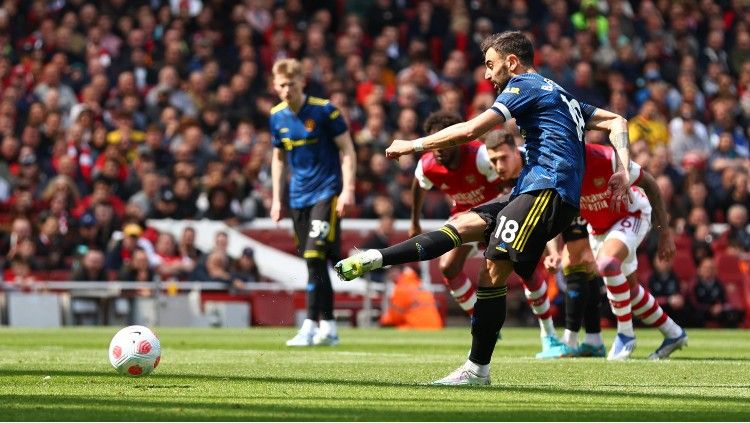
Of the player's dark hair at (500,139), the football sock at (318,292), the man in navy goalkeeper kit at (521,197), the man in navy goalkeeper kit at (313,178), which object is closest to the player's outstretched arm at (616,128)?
the man in navy goalkeeper kit at (521,197)

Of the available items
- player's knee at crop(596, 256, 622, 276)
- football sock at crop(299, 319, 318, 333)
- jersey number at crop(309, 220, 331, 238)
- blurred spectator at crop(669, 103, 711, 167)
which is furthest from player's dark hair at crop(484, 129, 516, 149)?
blurred spectator at crop(669, 103, 711, 167)

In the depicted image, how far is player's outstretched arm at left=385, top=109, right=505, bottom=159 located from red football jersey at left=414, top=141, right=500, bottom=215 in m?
3.81

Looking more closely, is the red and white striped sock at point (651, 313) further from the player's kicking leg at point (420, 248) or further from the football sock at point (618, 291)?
the player's kicking leg at point (420, 248)

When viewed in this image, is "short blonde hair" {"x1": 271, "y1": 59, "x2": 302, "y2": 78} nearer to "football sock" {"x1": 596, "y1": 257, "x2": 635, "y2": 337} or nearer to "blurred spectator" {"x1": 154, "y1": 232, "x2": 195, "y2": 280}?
"football sock" {"x1": 596, "y1": 257, "x2": 635, "y2": 337}

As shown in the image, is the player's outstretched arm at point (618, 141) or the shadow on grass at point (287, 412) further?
the player's outstretched arm at point (618, 141)

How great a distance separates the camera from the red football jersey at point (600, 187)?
11.5 m

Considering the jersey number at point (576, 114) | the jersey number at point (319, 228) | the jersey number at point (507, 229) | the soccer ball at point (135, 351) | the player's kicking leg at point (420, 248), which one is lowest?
the soccer ball at point (135, 351)

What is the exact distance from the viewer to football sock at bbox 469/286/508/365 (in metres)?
8.80

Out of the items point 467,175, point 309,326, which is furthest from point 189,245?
point 467,175

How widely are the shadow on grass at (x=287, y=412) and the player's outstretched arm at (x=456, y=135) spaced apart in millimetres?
1452

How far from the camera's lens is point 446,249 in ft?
29.4

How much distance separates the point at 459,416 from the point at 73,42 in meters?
18.0

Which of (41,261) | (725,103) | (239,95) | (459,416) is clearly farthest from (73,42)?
(459,416)

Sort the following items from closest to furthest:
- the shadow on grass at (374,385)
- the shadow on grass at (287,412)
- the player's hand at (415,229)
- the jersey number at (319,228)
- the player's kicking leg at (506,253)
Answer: the shadow on grass at (287,412) < the shadow on grass at (374,385) < the player's kicking leg at (506,253) < the player's hand at (415,229) < the jersey number at (319,228)
